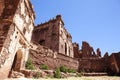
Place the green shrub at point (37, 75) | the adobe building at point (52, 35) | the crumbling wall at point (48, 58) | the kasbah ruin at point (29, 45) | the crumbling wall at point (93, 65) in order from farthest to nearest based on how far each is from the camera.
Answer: the adobe building at point (52, 35)
the crumbling wall at point (93, 65)
the crumbling wall at point (48, 58)
the green shrub at point (37, 75)
the kasbah ruin at point (29, 45)

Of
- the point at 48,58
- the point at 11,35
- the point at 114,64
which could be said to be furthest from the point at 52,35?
the point at 11,35

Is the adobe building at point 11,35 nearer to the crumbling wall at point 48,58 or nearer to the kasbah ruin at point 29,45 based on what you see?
the kasbah ruin at point 29,45

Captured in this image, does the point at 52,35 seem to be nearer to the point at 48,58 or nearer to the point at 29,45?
the point at 48,58

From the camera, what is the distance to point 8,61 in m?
8.63

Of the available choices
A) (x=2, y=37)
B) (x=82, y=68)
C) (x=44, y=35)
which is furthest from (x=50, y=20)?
(x=2, y=37)

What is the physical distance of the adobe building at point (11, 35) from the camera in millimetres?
8383

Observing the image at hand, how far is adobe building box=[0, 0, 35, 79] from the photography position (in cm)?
838

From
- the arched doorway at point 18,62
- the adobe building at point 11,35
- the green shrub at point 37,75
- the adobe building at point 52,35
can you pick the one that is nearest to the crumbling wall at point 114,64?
the adobe building at point 52,35

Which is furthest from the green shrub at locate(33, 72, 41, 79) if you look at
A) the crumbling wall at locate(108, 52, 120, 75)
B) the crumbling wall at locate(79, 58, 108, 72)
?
the crumbling wall at locate(108, 52, 120, 75)

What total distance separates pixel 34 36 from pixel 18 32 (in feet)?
60.6

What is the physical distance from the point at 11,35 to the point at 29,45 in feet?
14.5

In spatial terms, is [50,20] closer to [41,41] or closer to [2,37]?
[41,41]

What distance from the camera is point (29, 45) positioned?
13.4m

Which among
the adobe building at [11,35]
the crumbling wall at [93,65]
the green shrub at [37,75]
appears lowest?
the green shrub at [37,75]
